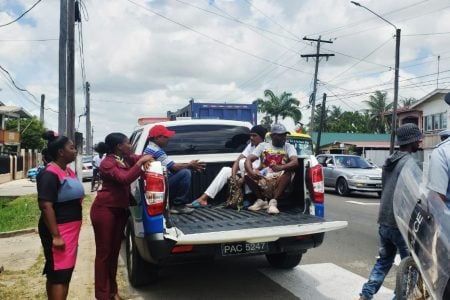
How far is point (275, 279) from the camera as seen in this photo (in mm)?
5742

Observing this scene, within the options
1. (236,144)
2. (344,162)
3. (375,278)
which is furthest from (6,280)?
(344,162)

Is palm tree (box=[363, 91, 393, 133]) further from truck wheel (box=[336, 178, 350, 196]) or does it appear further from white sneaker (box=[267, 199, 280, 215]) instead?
white sneaker (box=[267, 199, 280, 215])

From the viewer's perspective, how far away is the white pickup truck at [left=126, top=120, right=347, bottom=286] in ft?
15.0

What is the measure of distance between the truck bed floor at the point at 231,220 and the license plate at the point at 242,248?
0.16 meters

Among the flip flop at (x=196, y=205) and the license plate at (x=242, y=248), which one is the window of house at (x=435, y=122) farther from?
the license plate at (x=242, y=248)

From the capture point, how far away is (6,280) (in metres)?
5.80

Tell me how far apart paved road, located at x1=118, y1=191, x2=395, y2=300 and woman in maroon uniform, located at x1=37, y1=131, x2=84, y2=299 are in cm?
134

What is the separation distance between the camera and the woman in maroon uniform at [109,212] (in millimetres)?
4715

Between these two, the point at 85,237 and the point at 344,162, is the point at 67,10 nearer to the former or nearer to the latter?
the point at 85,237

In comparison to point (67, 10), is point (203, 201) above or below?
below

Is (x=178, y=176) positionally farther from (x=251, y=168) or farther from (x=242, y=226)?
(x=242, y=226)

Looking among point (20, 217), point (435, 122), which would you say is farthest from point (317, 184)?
point (435, 122)

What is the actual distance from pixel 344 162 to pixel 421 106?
2185 centimetres

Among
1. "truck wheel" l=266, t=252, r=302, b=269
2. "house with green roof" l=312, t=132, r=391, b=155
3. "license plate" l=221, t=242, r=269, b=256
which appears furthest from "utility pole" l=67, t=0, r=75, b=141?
"house with green roof" l=312, t=132, r=391, b=155
